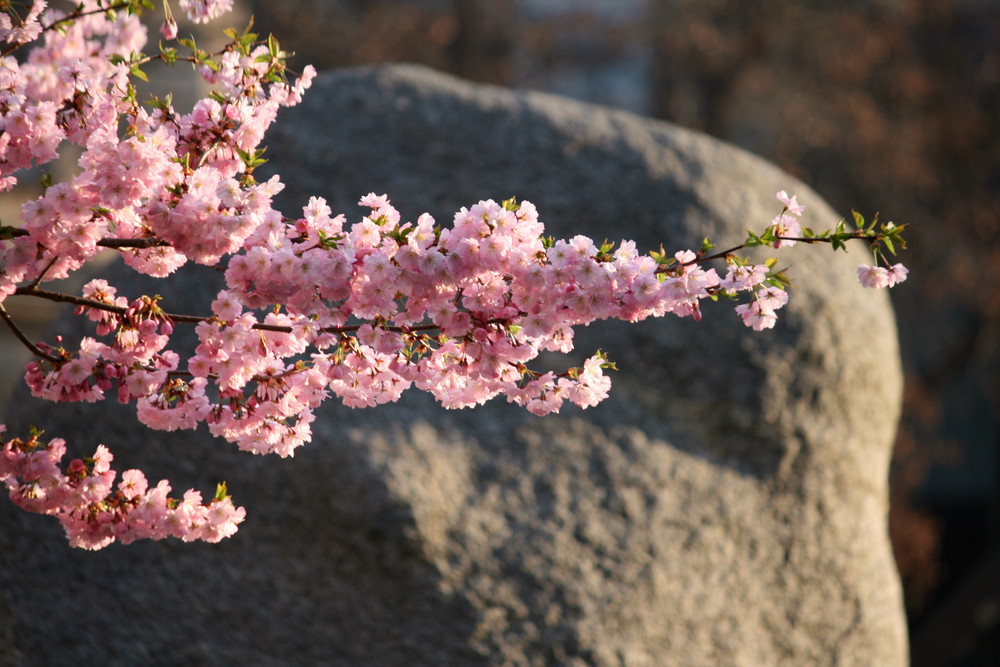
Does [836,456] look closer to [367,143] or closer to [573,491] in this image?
[573,491]

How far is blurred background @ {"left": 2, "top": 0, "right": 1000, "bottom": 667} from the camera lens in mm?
7234

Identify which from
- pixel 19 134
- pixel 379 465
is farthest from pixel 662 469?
pixel 19 134

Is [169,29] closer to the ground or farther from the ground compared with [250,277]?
farther from the ground

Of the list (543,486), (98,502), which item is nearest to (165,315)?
(98,502)

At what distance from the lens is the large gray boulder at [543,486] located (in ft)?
9.06

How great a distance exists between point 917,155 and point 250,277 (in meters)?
7.02

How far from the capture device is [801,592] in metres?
3.17

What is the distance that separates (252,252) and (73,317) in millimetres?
1584

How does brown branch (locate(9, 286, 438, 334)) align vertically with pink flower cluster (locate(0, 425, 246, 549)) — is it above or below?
above

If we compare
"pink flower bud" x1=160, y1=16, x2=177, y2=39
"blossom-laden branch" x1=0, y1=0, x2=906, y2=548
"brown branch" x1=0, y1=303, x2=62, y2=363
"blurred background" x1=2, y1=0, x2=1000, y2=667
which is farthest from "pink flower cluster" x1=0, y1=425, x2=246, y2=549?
"blurred background" x1=2, y1=0, x2=1000, y2=667

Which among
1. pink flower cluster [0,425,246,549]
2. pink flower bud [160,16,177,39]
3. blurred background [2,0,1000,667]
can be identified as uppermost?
blurred background [2,0,1000,667]

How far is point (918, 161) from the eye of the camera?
294 inches

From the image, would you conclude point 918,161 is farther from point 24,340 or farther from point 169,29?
point 24,340

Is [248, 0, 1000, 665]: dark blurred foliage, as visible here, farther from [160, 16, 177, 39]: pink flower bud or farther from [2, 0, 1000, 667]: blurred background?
[160, 16, 177, 39]: pink flower bud
